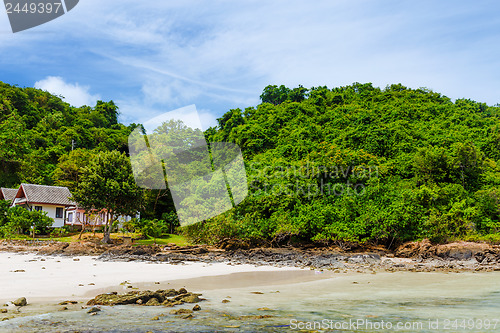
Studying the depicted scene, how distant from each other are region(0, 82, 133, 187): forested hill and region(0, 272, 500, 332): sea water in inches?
1583

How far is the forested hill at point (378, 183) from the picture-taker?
20219 mm

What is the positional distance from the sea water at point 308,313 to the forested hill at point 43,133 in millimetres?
40205

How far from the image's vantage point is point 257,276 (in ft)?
39.3

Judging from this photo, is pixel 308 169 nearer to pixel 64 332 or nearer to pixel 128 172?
pixel 128 172

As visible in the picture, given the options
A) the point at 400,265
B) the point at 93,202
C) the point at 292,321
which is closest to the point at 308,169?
the point at 400,265

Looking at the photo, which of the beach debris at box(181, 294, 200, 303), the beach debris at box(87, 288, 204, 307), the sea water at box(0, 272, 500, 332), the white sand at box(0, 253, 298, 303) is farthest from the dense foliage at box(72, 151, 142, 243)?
the beach debris at box(181, 294, 200, 303)

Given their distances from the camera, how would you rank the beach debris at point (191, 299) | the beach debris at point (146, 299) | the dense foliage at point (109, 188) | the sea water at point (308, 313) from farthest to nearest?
the dense foliage at point (109, 188) < the beach debris at point (191, 299) < the beach debris at point (146, 299) < the sea water at point (308, 313)

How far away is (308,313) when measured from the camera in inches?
243

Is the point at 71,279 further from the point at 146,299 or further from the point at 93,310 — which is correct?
the point at 93,310

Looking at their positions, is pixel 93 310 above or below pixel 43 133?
below

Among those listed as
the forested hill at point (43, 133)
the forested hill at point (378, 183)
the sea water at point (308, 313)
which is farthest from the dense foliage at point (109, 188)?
the forested hill at point (43, 133)

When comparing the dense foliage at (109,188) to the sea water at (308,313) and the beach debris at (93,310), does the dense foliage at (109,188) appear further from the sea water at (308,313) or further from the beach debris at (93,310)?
the beach debris at (93,310)

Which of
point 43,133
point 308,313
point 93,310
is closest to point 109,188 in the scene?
point 93,310

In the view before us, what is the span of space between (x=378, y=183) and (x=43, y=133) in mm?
45956
